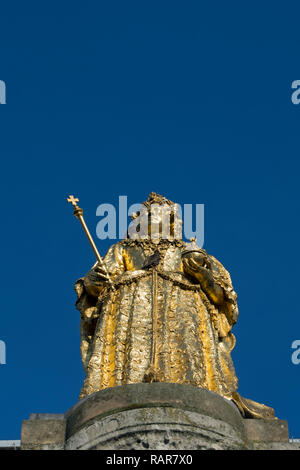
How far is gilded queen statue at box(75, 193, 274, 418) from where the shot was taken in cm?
1714

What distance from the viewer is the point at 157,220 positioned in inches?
878

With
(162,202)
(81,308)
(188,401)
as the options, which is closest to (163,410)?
(188,401)

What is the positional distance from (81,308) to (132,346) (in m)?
2.72

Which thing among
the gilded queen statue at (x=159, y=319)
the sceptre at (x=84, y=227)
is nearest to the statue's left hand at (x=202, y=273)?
the gilded queen statue at (x=159, y=319)

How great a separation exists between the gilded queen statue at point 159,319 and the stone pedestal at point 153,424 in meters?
0.78

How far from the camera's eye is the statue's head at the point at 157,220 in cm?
2192

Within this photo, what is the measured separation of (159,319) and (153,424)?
367 cm

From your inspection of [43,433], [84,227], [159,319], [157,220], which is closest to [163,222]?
[157,220]

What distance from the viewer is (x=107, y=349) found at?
58.9 feet

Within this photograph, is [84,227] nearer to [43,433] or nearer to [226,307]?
[226,307]

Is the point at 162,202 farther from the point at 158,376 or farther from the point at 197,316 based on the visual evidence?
the point at 158,376

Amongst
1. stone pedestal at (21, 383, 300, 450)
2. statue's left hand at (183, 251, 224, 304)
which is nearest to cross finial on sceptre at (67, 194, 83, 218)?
statue's left hand at (183, 251, 224, 304)

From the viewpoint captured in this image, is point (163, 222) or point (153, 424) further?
point (163, 222)
